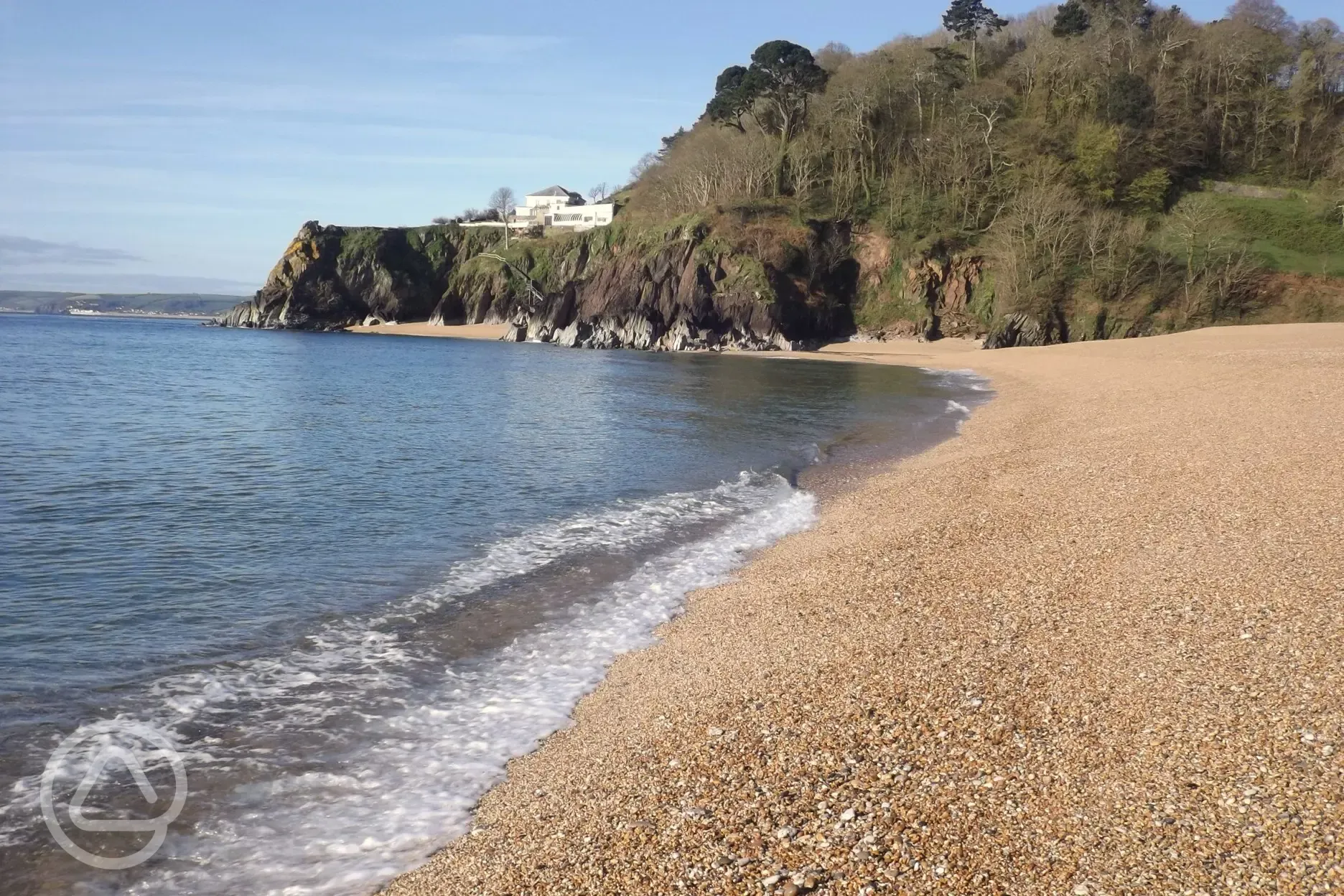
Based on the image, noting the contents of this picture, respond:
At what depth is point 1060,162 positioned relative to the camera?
227ft

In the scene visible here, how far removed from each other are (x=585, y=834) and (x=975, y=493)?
11.5 m

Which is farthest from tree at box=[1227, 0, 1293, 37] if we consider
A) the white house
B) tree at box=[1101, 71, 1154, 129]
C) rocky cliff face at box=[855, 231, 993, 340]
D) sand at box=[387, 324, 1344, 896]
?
sand at box=[387, 324, 1344, 896]

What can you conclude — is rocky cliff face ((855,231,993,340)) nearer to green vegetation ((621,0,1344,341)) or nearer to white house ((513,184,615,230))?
green vegetation ((621,0,1344,341))

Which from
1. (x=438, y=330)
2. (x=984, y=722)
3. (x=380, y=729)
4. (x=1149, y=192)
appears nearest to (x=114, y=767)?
(x=380, y=729)

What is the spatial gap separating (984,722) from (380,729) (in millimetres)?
5357

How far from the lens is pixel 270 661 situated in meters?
9.16

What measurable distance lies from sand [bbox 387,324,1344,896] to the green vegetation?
5416 centimetres

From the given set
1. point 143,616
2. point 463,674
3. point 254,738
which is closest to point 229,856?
point 254,738

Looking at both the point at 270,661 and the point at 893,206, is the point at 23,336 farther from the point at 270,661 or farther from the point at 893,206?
the point at 270,661

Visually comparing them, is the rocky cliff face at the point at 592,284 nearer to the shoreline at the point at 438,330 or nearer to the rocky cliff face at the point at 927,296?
the shoreline at the point at 438,330

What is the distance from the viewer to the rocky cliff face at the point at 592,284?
→ 247 feet

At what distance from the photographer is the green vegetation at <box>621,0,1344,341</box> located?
60.4 meters

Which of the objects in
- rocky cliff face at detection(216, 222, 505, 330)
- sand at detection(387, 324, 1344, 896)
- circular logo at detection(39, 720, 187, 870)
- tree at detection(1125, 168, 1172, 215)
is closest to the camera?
sand at detection(387, 324, 1344, 896)

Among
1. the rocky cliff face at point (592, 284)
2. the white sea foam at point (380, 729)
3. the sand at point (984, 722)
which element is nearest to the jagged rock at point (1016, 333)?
the rocky cliff face at point (592, 284)
